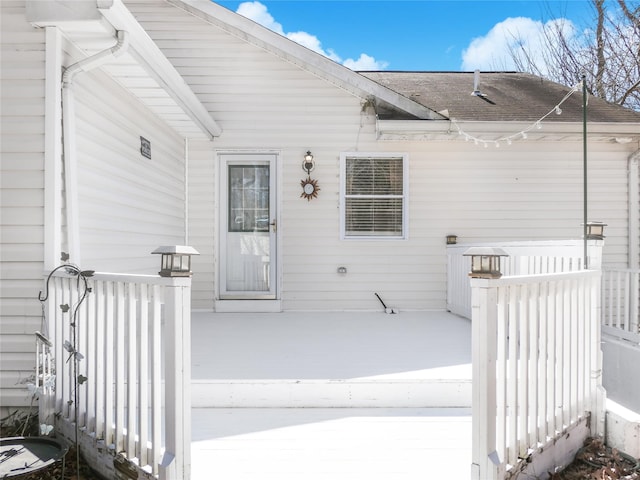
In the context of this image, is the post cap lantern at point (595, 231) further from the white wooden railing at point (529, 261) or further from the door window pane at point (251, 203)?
the door window pane at point (251, 203)

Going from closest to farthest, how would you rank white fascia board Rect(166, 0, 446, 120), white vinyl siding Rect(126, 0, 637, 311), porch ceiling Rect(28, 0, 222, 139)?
porch ceiling Rect(28, 0, 222, 139)
white fascia board Rect(166, 0, 446, 120)
white vinyl siding Rect(126, 0, 637, 311)

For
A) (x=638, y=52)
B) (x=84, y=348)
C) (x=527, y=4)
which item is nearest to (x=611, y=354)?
(x=84, y=348)

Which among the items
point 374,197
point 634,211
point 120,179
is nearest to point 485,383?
point 120,179

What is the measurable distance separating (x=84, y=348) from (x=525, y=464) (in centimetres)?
222

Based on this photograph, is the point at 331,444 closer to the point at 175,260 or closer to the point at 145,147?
the point at 175,260

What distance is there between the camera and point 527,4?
13.4m

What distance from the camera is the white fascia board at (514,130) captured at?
18.2ft

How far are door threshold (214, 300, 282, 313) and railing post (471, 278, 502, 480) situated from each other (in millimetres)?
4285

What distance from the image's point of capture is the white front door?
6062 millimetres

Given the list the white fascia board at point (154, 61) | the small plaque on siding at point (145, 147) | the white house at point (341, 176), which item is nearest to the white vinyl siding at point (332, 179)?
the white house at point (341, 176)

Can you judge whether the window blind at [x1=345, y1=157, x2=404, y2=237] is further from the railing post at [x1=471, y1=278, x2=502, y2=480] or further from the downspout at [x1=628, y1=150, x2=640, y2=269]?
the railing post at [x1=471, y1=278, x2=502, y2=480]

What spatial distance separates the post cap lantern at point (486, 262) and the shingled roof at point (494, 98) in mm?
4025

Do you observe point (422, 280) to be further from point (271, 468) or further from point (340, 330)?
point (271, 468)

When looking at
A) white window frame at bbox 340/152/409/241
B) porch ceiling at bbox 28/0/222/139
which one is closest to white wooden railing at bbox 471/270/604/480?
porch ceiling at bbox 28/0/222/139
